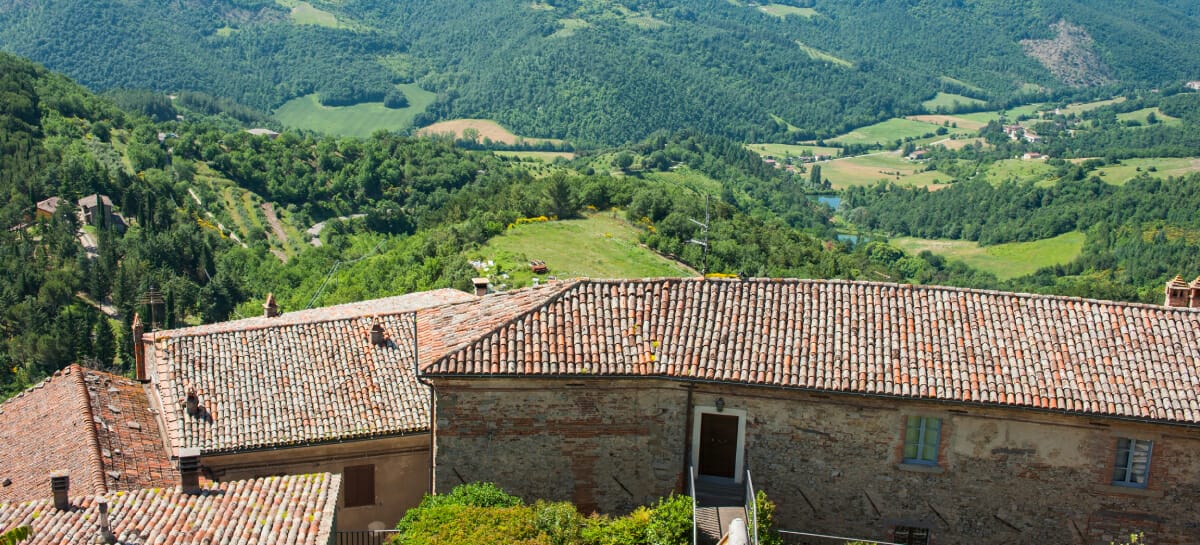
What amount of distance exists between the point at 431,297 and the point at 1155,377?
19.9 metres

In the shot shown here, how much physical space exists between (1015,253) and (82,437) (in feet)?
392

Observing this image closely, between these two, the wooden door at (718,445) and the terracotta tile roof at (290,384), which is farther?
the terracotta tile roof at (290,384)

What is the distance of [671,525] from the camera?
15.2 m

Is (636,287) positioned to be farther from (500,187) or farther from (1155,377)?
(500,187)

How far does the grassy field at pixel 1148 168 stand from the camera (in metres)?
139

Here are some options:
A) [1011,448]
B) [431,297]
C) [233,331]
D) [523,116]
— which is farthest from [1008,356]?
[523,116]

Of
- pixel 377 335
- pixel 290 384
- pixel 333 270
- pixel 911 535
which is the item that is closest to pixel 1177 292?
pixel 911 535

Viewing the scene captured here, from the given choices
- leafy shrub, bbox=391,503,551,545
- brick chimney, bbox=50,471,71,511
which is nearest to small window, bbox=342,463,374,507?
leafy shrub, bbox=391,503,551,545

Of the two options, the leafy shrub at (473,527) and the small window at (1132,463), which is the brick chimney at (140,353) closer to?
the leafy shrub at (473,527)

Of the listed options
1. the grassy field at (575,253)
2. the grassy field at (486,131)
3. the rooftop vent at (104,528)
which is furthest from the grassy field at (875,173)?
the rooftop vent at (104,528)

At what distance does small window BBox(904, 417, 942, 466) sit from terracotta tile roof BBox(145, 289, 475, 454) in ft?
30.7

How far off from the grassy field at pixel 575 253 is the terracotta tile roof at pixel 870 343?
79.8 ft

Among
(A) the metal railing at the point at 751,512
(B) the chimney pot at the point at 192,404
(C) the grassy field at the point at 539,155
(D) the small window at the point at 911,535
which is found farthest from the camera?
(C) the grassy field at the point at 539,155

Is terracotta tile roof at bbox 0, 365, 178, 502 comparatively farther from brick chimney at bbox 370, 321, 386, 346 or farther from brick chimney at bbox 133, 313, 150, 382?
brick chimney at bbox 370, 321, 386, 346
